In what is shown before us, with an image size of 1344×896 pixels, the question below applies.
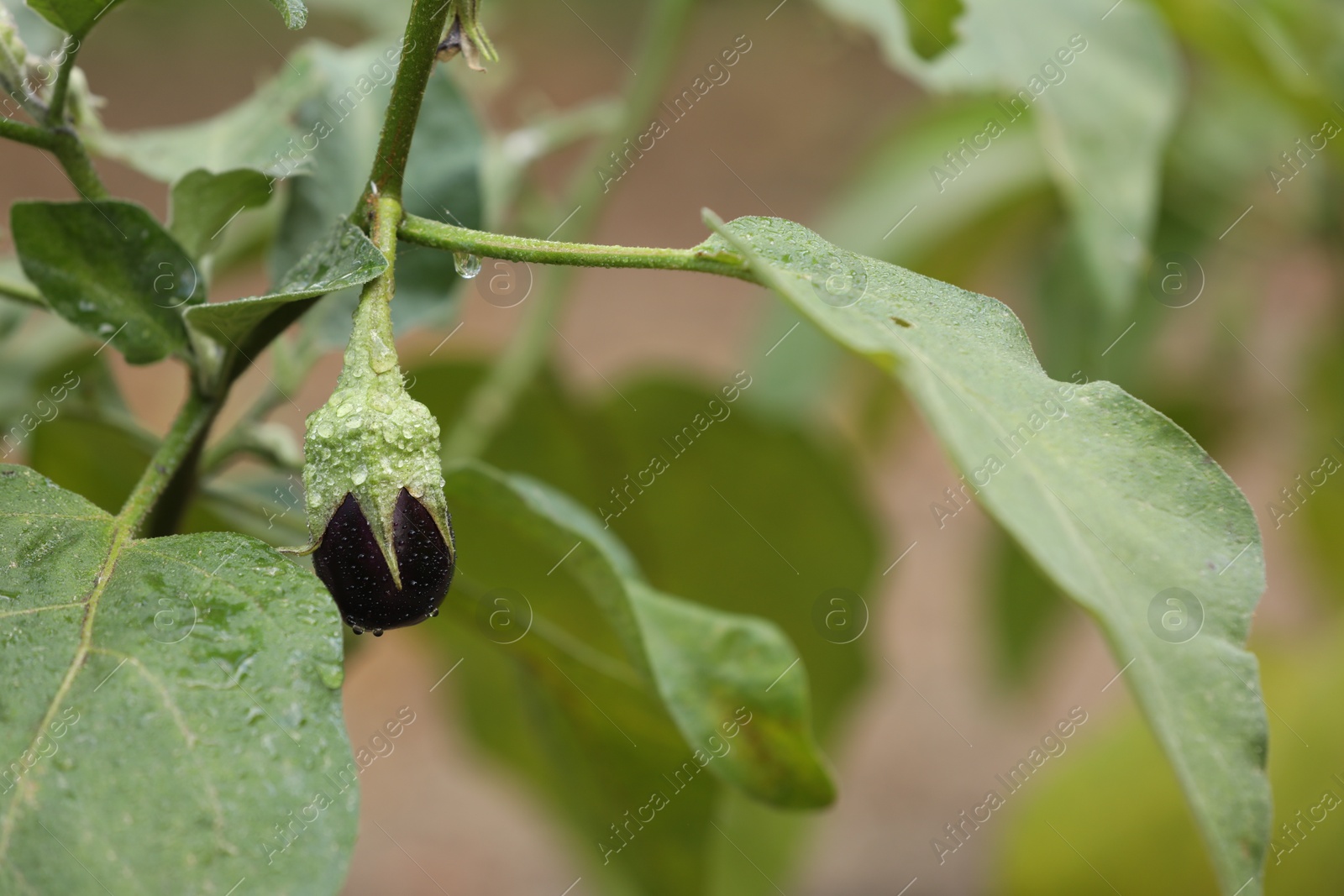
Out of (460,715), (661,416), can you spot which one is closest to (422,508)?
(661,416)

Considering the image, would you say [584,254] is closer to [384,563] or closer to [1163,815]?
[384,563]

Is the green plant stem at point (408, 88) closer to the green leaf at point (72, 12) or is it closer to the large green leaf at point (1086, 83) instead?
the green leaf at point (72, 12)

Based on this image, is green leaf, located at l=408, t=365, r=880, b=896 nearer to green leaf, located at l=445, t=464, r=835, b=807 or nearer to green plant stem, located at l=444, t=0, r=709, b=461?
green plant stem, located at l=444, t=0, r=709, b=461

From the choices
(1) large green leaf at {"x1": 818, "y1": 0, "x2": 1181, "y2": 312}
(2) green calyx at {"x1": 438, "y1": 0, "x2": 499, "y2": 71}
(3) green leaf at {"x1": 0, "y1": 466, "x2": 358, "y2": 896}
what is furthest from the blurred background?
(3) green leaf at {"x1": 0, "y1": 466, "x2": 358, "y2": 896}

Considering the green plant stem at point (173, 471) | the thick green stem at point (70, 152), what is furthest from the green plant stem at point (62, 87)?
the green plant stem at point (173, 471)

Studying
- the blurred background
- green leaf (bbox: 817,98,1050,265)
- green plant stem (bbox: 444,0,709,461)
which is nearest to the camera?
the blurred background

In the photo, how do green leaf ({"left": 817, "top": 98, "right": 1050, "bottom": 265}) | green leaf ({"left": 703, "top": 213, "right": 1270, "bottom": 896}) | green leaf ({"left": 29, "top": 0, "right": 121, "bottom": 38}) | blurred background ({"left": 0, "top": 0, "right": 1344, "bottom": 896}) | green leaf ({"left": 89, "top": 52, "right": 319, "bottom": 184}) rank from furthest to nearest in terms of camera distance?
green leaf ({"left": 817, "top": 98, "right": 1050, "bottom": 265}) < blurred background ({"left": 0, "top": 0, "right": 1344, "bottom": 896}) < green leaf ({"left": 89, "top": 52, "right": 319, "bottom": 184}) < green leaf ({"left": 29, "top": 0, "right": 121, "bottom": 38}) < green leaf ({"left": 703, "top": 213, "right": 1270, "bottom": 896})

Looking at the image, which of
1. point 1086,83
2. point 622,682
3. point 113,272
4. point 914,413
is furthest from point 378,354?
point 914,413
